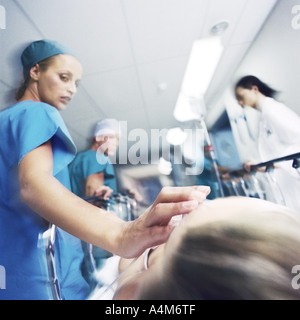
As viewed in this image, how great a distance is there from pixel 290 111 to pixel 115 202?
0.95 m

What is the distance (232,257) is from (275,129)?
0.92 m

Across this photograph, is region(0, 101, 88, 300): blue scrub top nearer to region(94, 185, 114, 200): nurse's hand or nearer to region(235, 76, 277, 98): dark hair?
region(94, 185, 114, 200): nurse's hand

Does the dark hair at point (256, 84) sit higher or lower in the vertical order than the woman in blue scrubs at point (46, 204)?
higher

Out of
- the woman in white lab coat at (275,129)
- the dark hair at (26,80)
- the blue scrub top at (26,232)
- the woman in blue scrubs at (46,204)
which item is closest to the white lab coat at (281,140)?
the woman in white lab coat at (275,129)

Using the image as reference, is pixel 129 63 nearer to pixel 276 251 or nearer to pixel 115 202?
pixel 115 202

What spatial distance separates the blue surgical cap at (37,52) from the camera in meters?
0.51

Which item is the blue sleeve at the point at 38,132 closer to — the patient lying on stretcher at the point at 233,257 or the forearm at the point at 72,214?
the forearm at the point at 72,214

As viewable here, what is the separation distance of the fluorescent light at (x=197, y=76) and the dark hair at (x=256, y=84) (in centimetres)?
24

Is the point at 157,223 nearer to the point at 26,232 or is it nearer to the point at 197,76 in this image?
the point at 26,232

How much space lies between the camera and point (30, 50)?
54 cm

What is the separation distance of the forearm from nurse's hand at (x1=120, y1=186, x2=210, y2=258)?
17 millimetres

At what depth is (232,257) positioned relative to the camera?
0.19 m

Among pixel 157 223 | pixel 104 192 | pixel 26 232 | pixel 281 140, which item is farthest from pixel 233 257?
pixel 281 140
